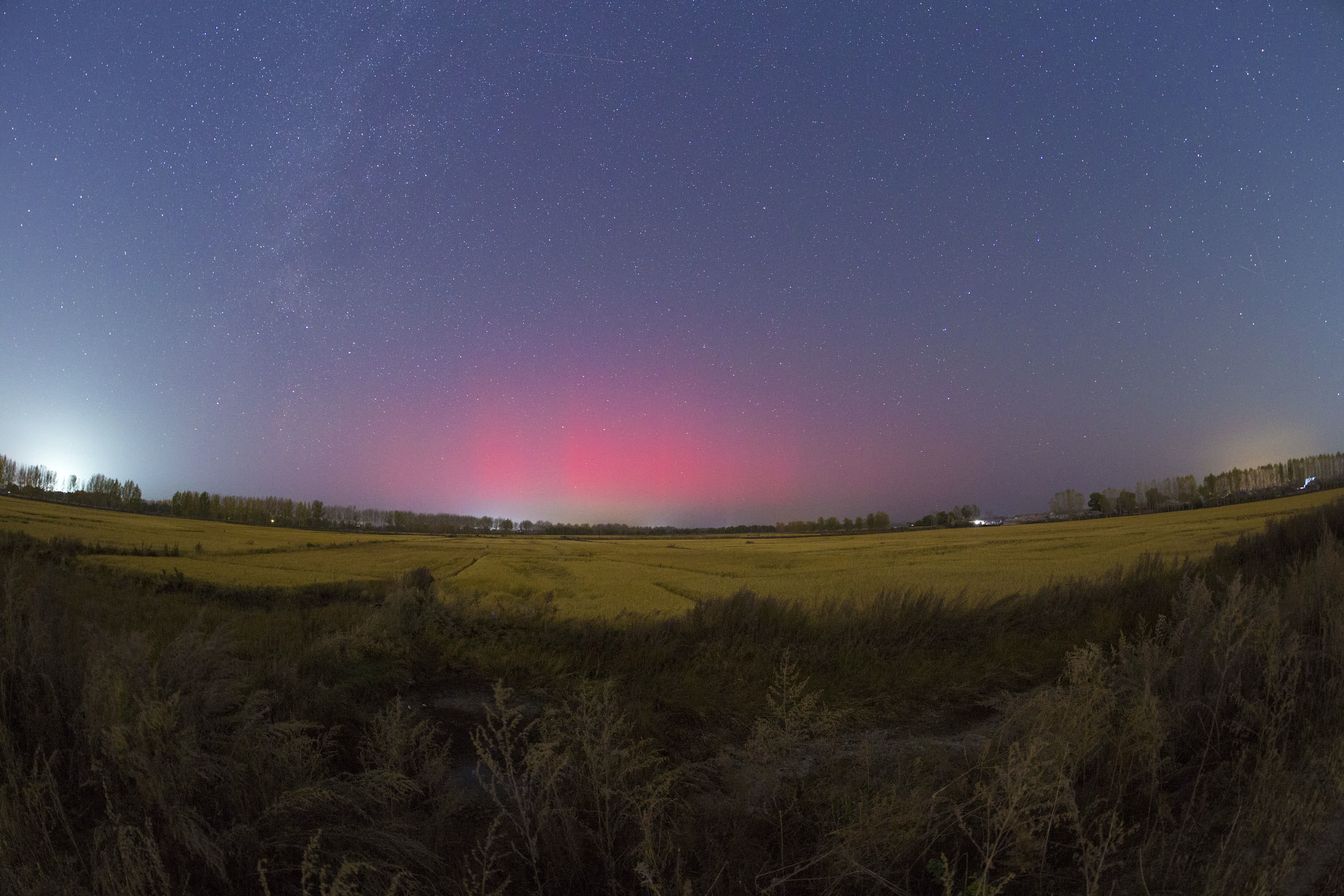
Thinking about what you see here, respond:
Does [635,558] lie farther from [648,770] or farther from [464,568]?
[648,770]

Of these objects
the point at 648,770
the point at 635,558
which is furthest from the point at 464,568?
the point at 648,770

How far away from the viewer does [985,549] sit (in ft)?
54.5

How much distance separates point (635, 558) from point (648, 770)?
9.76 metres

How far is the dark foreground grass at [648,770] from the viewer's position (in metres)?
2.95

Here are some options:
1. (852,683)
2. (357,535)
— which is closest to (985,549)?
(852,683)

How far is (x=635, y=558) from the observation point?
49.2 feet

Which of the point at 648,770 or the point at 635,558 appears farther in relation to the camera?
the point at 635,558

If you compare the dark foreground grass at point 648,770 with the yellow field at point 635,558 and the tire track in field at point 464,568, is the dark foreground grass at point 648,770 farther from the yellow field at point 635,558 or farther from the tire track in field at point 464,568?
the tire track in field at point 464,568

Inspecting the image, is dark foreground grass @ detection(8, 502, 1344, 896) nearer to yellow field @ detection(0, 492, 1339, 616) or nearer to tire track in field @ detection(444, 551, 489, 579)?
yellow field @ detection(0, 492, 1339, 616)

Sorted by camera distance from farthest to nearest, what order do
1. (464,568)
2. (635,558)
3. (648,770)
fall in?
1. (635,558)
2. (464,568)
3. (648,770)

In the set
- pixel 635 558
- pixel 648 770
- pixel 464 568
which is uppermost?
pixel 464 568

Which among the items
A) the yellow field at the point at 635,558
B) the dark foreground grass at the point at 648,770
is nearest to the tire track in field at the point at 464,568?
the yellow field at the point at 635,558

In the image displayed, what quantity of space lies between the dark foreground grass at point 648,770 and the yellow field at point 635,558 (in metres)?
2.93

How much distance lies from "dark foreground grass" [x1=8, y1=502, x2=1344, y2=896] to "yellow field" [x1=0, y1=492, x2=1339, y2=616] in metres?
2.93
